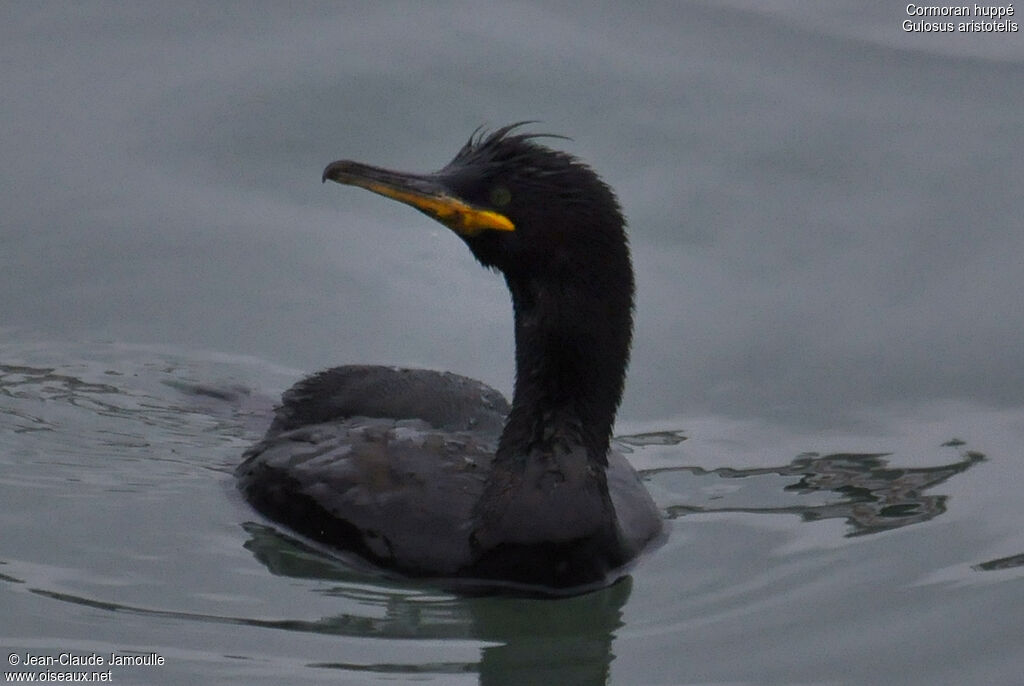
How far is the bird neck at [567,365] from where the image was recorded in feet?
22.1

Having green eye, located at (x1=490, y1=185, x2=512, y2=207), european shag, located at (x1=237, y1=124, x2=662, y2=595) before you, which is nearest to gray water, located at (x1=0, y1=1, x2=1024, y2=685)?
european shag, located at (x1=237, y1=124, x2=662, y2=595)

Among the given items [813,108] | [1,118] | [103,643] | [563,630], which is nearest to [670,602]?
[563,630]

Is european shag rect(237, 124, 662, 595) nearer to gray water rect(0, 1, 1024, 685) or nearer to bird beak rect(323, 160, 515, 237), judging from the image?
bird beak rect(323, 160, 515, 237)

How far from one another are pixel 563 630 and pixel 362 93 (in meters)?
4.93

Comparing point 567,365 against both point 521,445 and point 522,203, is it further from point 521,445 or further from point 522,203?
point 522,203

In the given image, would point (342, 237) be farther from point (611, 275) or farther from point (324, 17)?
point (611, 275)

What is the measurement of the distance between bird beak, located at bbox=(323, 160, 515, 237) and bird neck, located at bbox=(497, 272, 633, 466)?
0.75 ft

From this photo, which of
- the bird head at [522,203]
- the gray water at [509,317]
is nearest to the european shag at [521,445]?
the bird head at [522,203]

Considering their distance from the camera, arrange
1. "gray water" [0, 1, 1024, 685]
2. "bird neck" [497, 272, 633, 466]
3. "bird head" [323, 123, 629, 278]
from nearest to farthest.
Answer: "gray water" [0, 1, 1024, 685] < "bird head" [323, 123, 629, 278] < "bird neck" [497, 272, 633, 466]

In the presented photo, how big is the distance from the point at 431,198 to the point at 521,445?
2.98ft

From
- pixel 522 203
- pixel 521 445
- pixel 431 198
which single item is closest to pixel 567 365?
pixel 521 445

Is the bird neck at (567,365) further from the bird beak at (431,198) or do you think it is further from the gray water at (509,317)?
the gray water at (509,317)

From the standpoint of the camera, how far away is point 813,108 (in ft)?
34.9

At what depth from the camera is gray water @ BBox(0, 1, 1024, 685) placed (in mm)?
6512
